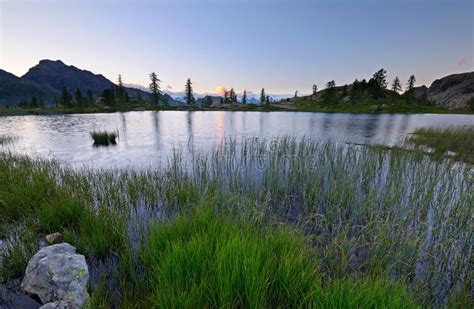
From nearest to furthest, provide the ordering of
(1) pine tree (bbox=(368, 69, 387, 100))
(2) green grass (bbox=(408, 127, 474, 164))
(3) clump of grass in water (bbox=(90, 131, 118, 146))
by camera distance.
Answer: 1. (2) green grass (bbox=(408, 127, 474, 164))
2. (3) clump of grass in water (bbox=(90, 131, 118, 146))
3. (1) pine tree (bbox=(368, 69, 387, 100))

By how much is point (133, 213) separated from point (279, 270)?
5.36m

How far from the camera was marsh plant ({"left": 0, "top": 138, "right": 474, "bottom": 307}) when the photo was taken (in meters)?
3.47

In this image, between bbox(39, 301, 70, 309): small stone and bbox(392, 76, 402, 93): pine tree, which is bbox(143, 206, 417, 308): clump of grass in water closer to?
bbox(39, 301, 70, 309): small stone

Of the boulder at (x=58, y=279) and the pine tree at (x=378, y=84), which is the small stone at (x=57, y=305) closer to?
the boulder at (x=58, y=279)

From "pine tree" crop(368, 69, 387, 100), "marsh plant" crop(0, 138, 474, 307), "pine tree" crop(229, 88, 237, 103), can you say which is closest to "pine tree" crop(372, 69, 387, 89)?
"pine tree" crop(368, 69, 387, 100)

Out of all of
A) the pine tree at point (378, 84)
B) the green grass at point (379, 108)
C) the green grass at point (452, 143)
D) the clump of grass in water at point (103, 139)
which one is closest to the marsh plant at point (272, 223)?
the green grass at point (452, 143)

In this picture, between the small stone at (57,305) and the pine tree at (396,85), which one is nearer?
the small stone at (57,305)

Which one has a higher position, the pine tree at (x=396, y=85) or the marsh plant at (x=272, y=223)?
the pine tree at (x=396, y=85)

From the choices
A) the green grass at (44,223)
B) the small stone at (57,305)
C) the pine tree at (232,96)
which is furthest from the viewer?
the pine tree at (232,96)

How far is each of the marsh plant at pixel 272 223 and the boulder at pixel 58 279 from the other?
636 millimetres

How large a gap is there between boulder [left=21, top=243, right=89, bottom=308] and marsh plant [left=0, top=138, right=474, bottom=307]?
2.09 ft

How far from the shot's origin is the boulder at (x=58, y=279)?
10.7 feet

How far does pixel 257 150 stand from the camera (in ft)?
45.1

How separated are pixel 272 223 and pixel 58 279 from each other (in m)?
4.00
